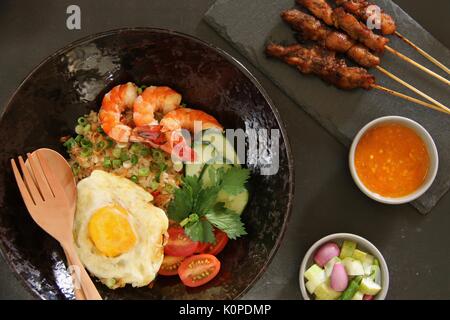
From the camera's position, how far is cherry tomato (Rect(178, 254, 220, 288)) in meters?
3.53

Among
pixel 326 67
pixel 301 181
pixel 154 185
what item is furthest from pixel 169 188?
pixel 326 67

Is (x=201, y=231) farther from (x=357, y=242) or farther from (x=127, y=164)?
(x=357, y=242)

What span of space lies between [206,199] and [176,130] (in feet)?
→ 1.46

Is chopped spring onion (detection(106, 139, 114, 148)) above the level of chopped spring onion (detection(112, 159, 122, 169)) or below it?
above

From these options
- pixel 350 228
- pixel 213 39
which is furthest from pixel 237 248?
pixel 213 39

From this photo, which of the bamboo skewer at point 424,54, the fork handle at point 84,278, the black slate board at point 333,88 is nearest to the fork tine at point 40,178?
the fork handle at point 84,278

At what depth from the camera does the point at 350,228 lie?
12.9 feet

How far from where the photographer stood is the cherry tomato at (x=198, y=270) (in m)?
3.53

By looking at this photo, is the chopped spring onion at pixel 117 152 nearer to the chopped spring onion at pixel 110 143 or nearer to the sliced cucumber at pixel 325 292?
the chopped spring onion at pixel 110 143

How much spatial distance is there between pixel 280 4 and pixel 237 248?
1.63 meters

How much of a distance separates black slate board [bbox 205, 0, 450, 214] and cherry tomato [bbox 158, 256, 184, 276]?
1295mm

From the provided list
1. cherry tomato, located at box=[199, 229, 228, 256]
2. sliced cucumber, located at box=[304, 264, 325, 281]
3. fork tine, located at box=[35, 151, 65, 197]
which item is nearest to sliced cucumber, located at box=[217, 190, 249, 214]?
cherry tomato, located at box=[199, 229, 228, 256]

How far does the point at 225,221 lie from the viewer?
3.48 meters

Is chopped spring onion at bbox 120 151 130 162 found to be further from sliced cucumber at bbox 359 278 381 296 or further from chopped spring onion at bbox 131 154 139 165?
sliced cucumber at bbox 359 278 381 296
